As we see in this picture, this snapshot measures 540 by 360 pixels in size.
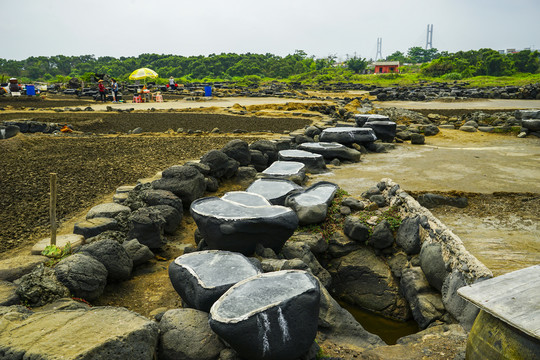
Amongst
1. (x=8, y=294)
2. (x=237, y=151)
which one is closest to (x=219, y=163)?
(x=237, y=151)

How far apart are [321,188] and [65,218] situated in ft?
13.0

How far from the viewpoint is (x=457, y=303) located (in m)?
4.19

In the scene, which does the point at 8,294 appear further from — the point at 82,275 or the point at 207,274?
the point at 207,274

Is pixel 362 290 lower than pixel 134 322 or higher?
lower

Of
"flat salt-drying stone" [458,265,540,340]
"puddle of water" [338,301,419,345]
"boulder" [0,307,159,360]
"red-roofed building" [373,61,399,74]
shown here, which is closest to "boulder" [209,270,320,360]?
"boulder" [0,307,159,360]

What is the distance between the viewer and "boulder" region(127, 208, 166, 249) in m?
5.15

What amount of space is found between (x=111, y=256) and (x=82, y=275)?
0.48 metres

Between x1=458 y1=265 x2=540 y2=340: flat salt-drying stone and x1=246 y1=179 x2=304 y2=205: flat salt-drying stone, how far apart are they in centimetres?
356

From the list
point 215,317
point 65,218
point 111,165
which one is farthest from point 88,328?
point 111,165

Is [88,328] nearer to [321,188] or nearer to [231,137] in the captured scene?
[321,188]

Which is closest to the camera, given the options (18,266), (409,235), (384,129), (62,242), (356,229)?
(18,266)

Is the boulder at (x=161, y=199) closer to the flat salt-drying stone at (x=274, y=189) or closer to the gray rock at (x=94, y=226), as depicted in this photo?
the gray rock at (x=94, y=226)

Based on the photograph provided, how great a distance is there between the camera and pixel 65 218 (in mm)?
6004

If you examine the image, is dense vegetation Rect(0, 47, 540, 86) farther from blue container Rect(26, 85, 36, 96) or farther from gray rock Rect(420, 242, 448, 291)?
gray rock Rect(420, 242, 448, 291)
